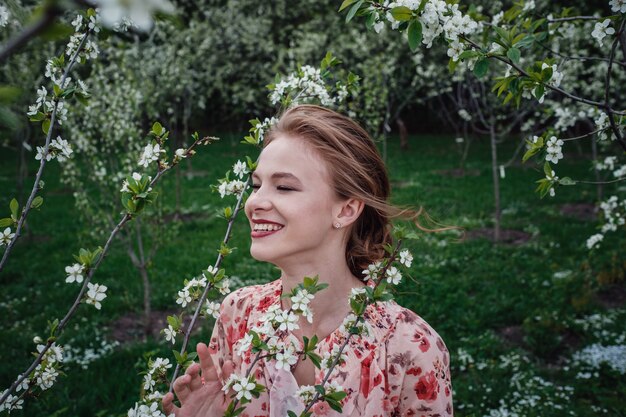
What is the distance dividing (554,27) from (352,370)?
1868 mm

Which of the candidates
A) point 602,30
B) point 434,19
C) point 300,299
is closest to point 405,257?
point 300,299

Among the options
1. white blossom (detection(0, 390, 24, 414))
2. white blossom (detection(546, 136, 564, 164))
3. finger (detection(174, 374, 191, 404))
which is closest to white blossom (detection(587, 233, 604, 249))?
white blossom (detection(546, 136, 564, 164))

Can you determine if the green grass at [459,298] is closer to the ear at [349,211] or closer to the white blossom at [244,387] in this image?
the ear at [349,211]

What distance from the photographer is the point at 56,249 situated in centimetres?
763

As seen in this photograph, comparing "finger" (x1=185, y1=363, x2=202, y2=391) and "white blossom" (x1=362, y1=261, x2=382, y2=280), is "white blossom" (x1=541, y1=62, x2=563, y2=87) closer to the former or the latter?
"white blossom" (x1=362, y1=261, x2=382, y2=280)

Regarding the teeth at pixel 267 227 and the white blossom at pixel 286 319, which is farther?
the teeth at pixel 267 227

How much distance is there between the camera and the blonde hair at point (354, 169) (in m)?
1.83

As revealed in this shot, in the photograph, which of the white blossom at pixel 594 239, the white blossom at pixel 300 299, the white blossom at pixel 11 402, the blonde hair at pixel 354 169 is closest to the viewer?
the white blossom at pixel 300 299

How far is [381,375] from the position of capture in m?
1.66

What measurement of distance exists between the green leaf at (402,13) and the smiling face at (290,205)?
533 millimetres

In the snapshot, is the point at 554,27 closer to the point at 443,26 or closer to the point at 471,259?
the point at 443,26

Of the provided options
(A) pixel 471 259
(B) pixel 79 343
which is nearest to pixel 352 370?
(B) pixel 79 343

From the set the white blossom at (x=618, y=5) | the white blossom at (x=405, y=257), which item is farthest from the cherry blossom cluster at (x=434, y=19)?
the white blossom at (x=405, y=257)

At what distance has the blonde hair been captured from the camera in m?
1.83
